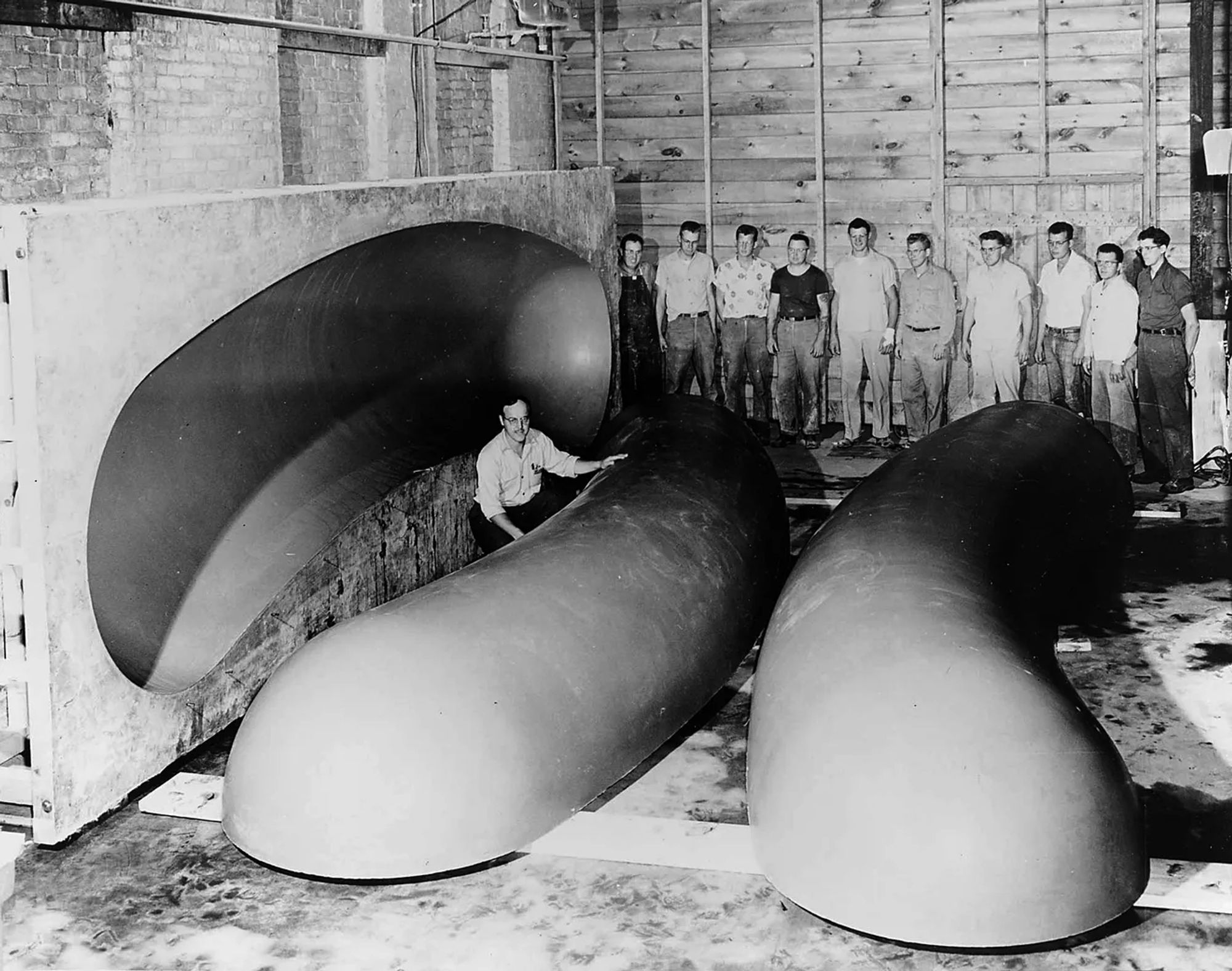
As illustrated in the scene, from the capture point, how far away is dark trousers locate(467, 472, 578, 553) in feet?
23.8

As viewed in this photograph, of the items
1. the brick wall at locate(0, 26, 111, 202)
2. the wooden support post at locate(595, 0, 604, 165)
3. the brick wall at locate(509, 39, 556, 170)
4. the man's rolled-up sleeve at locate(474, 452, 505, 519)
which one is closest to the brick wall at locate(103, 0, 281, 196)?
the brick wall at locate(0, 26, 111, 202)

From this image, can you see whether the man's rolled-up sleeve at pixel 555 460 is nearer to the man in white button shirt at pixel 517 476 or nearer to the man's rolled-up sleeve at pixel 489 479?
the man in white button shirt at pixel 517 476

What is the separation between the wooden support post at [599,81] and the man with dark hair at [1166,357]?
4.37 metres

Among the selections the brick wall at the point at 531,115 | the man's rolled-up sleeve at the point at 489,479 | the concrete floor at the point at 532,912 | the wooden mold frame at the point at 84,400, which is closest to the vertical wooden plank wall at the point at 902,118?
the brick wall at the point at 531,115

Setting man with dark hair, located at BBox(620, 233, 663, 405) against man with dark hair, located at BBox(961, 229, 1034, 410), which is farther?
man with dark hair, located at BBox(620, 233, 663, 405)

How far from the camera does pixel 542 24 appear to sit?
11.2 metres

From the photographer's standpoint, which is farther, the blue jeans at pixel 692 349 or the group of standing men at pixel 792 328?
the blue jeans at pixel 692 349

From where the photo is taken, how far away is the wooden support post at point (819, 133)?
36.9 ft

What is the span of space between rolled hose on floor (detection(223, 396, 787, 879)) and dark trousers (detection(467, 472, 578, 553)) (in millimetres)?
1573

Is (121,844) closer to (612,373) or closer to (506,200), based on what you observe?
(506,200)

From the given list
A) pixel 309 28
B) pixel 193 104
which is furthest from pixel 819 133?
pixel 193 104

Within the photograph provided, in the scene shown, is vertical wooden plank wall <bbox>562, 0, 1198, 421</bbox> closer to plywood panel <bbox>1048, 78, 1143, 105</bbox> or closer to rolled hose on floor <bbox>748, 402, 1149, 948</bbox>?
plywood panel <bbox>1048, 78, 1143, 105</bbox>

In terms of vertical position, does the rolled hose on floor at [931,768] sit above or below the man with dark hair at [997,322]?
below

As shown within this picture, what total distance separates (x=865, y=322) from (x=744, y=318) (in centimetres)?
88
